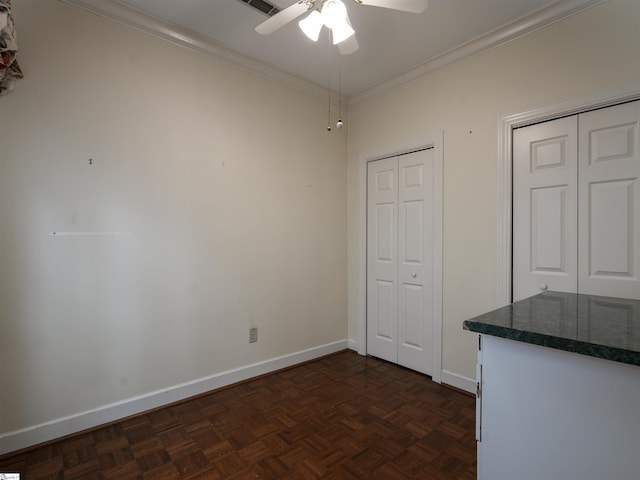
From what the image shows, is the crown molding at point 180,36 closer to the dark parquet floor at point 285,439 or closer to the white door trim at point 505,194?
the white door trim at point 505,194

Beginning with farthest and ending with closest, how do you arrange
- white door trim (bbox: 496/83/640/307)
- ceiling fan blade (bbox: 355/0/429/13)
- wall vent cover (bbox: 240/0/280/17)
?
white door trim (bbox: 496/83/640/307) < wall vent cover (bbox: 240/0/280/17) < ceiling fan blade (bbox: 355/0/429/13)

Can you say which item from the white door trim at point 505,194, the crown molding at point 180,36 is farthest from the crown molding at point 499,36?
the crown molding at point 180,36

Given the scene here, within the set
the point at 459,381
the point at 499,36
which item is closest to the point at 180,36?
the point at 499,36

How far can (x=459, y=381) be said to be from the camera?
257cm

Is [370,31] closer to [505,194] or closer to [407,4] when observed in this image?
[407,4]

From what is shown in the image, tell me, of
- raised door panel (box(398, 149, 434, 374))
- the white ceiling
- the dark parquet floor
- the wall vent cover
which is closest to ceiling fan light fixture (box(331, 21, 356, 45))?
the white ceiling

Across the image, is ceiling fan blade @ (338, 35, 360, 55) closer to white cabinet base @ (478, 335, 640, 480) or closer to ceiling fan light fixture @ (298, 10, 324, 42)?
ceiling fan light fixture @ (298, 10, 324, 42)

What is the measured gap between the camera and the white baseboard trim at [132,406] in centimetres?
183

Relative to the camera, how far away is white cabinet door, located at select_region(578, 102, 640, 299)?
1.85 metres

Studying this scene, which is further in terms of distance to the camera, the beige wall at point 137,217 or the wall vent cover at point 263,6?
the wall vent cover at point 263,6

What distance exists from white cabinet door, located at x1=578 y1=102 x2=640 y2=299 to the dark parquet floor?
1.22m

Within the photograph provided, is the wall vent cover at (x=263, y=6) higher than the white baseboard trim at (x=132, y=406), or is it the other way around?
the wall vent cover at (x=263, y=6)

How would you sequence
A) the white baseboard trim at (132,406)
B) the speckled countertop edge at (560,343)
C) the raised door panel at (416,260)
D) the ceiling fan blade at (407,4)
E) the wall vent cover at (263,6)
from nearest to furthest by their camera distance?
the speckled countertop edge at (560,343) < the ceiling fan blade at (407,4) < the white baseboard trim at (132,406) < the wall vent cover at (263,6) < the raised door panel at (416,260)

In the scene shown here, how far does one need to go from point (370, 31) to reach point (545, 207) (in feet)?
5.72
